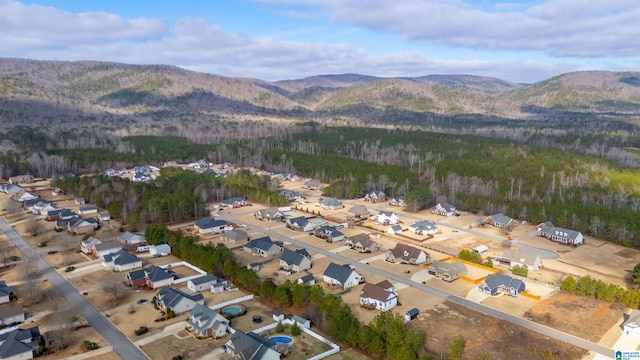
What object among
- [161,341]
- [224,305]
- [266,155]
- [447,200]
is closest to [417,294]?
[224,305]

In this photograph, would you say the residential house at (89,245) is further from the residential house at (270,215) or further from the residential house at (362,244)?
the residential house at (362,244)

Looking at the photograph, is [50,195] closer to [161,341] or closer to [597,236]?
[161,341]

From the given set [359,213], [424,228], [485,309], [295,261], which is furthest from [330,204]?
[485,309]

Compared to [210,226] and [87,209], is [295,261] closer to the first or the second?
[210,226]

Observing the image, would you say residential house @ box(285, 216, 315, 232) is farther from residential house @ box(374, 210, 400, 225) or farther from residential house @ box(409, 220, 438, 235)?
residential house @ box(409, 220, 438, 235)

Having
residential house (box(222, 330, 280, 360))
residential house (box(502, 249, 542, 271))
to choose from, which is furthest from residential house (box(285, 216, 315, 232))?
residential house (box(222, 330, 280, 360))

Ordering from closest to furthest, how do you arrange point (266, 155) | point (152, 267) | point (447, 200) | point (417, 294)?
1. point (417, 294)
2. point (152, 267)
3. point (447, 200)
4. point (266, 155)

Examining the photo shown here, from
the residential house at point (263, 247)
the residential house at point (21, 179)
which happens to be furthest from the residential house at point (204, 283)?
the residential house at point (21, 179)
